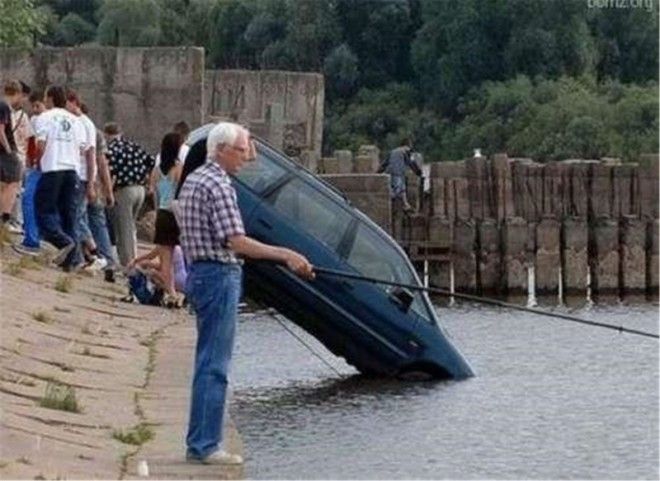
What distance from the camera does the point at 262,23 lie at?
7925cm

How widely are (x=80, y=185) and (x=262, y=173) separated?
2.17 m

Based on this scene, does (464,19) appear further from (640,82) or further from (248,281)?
(248,281)

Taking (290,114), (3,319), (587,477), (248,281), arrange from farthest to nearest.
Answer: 1. (290,114)
2. (248,281)
3. (3,319)
4. (587,477)

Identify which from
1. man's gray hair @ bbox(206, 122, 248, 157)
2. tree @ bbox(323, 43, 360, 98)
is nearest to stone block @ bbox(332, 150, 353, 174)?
tree @ bbox(323, 43, 360, 98)

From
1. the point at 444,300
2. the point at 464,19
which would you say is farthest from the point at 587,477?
the point at 464,19

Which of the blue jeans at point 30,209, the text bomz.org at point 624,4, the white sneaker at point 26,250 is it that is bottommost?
the white sneaker at point 26,250

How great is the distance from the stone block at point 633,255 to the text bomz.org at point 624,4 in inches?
1092

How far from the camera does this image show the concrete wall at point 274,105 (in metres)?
48.3

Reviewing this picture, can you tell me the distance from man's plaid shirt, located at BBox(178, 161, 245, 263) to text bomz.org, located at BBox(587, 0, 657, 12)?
55.9 meters

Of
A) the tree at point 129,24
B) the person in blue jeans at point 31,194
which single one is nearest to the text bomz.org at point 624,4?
the tree at point 129,24

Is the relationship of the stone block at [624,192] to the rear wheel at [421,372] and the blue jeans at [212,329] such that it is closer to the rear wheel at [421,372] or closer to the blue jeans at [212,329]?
the rear wheel at [421,372]

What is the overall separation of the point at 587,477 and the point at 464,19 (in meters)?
58.4

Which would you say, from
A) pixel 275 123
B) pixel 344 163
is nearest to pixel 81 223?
pixel 344 163

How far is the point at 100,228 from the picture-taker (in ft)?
90.8
